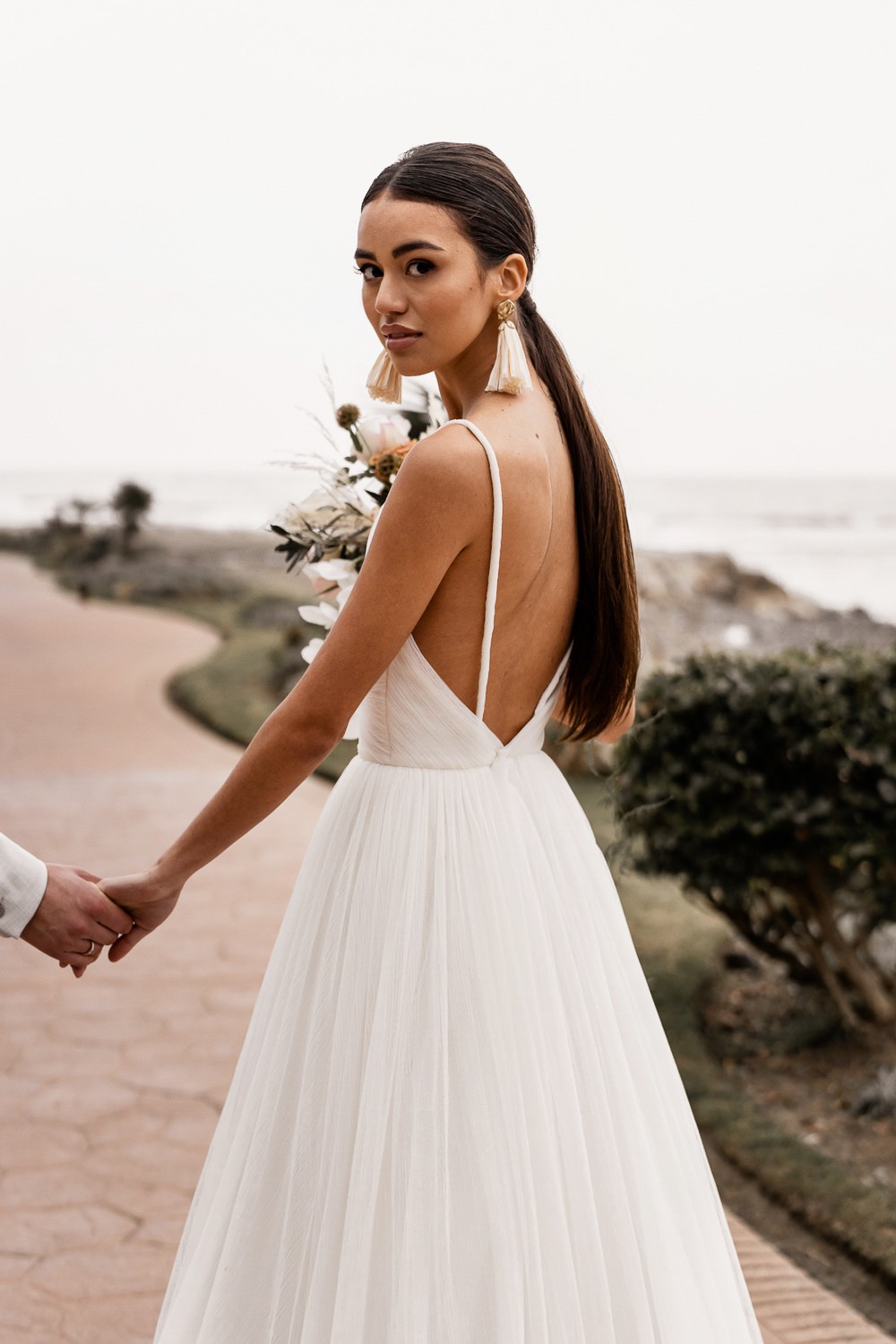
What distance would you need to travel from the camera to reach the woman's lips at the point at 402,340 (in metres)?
1.72

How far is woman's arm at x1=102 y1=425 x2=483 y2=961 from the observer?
156cm

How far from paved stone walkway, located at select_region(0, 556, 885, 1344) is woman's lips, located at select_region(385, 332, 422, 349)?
2090 millimetres

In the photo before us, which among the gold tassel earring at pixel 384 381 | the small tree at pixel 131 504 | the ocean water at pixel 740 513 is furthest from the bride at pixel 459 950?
the small tree at pixel 131 504

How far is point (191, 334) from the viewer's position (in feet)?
172

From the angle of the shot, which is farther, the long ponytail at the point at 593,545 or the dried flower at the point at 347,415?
the dried flower at the point at 347,415

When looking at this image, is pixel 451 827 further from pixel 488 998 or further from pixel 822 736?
pixel 822 736

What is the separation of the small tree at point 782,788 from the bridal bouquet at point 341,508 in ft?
5.85

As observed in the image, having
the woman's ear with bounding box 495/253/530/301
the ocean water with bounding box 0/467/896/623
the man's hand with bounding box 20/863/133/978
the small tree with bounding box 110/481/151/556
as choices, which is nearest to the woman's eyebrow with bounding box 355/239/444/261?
the woman's ear with bounding box 495/253/530/301

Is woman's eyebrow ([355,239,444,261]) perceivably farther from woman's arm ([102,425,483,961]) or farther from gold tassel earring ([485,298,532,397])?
woman's arm ([102,425,483,961])

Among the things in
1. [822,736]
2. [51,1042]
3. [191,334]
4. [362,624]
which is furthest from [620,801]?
[191,334]

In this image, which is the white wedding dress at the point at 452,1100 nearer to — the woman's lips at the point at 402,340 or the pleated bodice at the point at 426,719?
the pleated bodice at the point at 426,719

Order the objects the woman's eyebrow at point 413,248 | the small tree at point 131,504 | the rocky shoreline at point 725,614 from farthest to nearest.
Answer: the small tree at point 131,504, the rocky shoreline at point 725,614, the woman's eyebrow at point 413,248

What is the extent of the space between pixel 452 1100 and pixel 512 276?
1.11m

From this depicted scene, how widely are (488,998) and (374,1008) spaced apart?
15cm
